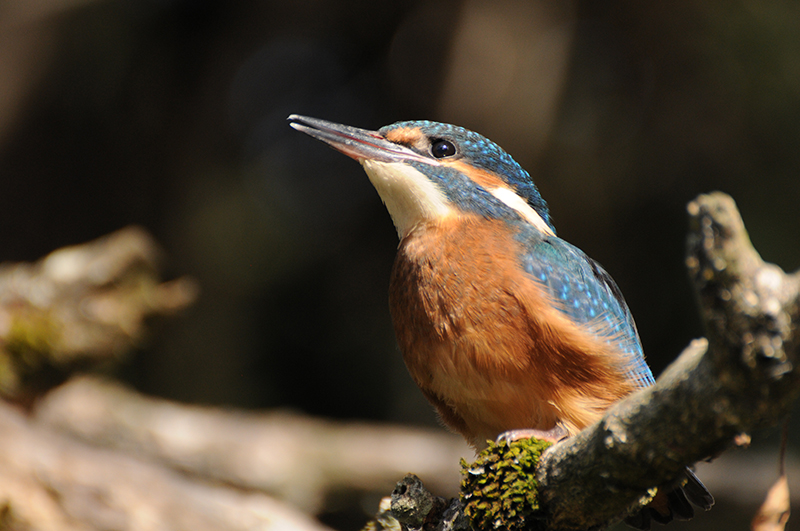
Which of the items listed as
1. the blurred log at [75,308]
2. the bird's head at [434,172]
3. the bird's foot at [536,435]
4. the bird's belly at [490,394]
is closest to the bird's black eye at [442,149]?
the bird's head at [434,172]

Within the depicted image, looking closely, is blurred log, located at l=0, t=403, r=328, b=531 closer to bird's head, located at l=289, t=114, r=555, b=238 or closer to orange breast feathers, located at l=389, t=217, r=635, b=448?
orange breast feathers, located at l=389, t=217, r=635, b=448

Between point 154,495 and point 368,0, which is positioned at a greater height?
point 368,0

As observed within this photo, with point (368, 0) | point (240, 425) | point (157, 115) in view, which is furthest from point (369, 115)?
point (240, 425)

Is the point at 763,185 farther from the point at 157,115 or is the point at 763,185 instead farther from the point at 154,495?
the point at 157,115

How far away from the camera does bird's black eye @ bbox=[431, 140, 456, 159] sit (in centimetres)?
280

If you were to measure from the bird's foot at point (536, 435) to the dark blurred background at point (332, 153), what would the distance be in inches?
150

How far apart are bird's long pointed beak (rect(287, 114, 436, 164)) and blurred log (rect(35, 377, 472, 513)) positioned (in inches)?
108

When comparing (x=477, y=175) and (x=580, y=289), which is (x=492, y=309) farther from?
(x=477, y=175)

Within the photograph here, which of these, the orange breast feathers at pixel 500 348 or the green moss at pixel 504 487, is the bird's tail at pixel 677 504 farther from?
the green moss at pixel 504 487

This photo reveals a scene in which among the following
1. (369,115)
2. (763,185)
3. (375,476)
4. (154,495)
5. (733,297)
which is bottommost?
(733,297)

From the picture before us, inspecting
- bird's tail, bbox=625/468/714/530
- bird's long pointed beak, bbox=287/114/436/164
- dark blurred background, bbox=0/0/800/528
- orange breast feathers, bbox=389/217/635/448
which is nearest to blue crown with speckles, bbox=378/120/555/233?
bird's long pointed beak, bbox=287/114/436/164

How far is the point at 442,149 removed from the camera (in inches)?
110

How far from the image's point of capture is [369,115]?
686 centimetres

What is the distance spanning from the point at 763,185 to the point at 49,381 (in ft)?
19.5
